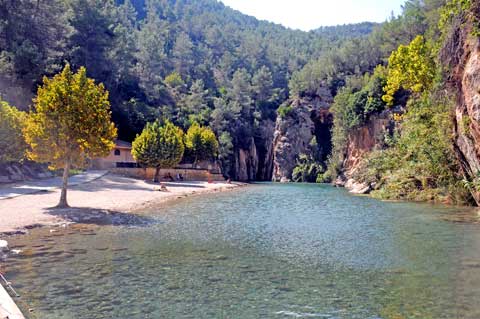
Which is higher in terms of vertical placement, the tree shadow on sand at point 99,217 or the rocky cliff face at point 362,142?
the rocky cliff face at point 362,142

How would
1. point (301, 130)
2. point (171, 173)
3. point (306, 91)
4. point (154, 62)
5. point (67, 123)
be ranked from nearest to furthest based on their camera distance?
point (67, 123), point (171, 173), point (301, 130), point (306, 91), point (154, 62)

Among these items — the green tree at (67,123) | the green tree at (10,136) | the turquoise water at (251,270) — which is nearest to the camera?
the turquoise water at (251,270)

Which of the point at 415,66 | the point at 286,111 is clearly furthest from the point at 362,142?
the point at 286,111

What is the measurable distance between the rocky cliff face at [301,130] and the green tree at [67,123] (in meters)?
63.6

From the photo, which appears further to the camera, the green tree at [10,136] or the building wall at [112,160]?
the building wall at [112,160]

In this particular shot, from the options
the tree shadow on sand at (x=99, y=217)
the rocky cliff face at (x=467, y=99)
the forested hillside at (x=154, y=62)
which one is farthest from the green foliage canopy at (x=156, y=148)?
the rocky cliff face at (x=467, y=99)

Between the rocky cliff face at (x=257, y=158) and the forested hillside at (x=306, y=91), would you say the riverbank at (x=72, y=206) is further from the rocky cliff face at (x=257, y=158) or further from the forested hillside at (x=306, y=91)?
the rocky cliff face at (x=257, y=158)

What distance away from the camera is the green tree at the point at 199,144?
221 ft

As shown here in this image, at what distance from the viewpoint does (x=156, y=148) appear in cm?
5319

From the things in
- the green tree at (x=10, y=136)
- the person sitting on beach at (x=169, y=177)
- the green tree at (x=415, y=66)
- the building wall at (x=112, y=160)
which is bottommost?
the person sitting on beach at (x=169, y=177)

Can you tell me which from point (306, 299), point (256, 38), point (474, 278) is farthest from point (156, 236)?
point (256, 38)

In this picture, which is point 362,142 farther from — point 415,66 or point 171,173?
point 171,173

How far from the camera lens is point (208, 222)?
78.0 ft

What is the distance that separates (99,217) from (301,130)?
6550cm
